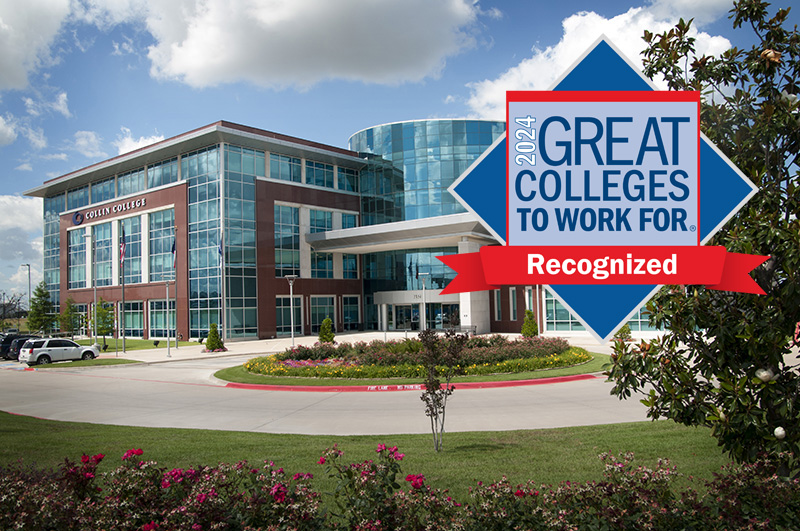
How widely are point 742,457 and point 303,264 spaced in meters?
49.3

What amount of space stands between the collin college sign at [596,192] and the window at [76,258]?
69038 mm

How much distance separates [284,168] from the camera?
5175 centimetres

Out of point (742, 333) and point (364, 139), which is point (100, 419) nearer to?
point (742, 333)

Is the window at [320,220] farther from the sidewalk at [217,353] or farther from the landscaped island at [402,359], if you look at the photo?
the landscaped island at [402,359]

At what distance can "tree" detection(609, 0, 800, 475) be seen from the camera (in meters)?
4.08

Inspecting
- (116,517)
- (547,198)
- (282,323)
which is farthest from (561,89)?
(282,323)

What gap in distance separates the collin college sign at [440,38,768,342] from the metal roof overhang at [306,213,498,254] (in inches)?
1362

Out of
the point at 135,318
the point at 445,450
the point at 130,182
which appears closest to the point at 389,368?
the point at 445,450

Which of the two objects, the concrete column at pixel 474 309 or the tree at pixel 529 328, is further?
the concrete column at pixel 474 309

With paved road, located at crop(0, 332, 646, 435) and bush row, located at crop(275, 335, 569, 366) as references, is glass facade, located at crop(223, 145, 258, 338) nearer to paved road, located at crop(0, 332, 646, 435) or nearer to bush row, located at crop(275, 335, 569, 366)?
bush row, located at crop(275, 335, 569, 366)

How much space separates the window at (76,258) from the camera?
62.5 metres

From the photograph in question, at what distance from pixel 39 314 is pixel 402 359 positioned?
52.1m

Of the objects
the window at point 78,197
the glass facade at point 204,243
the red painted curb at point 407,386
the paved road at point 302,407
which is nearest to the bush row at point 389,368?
the red painted curb at point 407,386

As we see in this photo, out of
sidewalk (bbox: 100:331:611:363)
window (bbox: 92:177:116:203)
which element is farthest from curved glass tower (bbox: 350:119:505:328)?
window (bbox: 92:177:116:203)
